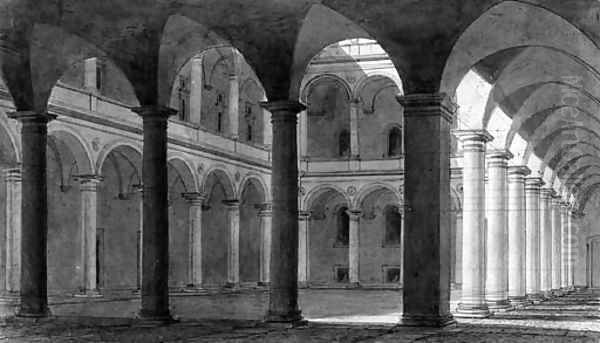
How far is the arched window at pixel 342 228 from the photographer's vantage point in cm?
4094

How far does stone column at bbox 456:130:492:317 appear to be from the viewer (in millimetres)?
16578

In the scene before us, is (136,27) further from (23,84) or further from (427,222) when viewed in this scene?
(427,222)

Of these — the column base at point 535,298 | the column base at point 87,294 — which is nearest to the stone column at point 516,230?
the column base at point 535,298

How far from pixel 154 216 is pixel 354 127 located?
79.0 ft

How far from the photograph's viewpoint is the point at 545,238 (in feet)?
91.8

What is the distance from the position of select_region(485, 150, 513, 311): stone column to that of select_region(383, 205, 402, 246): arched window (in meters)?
21.5

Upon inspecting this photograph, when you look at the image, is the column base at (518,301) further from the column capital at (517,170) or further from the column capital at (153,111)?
the column capital at (153,111)

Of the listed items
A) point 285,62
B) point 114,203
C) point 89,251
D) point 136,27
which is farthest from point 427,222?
point 114,203

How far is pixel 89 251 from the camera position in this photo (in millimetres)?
25359

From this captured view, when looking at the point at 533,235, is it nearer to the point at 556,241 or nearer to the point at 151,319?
the point at 556,241

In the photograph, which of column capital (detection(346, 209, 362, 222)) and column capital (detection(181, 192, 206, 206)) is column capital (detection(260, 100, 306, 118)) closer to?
column capital (detection(181, 192, 206, 206))

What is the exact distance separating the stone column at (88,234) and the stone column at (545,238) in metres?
13.3

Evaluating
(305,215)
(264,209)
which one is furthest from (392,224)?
(264,209)

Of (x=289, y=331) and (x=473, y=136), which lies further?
(x=473, y=136)
